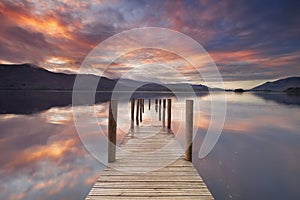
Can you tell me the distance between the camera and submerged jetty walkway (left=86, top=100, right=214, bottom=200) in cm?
388

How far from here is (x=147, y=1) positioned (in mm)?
19906

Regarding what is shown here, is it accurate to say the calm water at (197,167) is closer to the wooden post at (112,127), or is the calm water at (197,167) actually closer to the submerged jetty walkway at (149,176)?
the submerged jetty walkway at (149,176)

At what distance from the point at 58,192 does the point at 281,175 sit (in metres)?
8.12

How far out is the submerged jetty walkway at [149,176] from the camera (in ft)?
12.7

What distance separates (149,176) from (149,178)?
0.41ft

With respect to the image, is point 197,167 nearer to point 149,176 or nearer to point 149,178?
point 149,176

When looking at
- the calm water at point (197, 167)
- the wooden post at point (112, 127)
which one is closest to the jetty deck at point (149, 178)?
the wooden post at point (112, 127)

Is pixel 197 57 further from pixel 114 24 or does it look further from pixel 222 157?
pixel 222 157

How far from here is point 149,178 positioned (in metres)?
4.67

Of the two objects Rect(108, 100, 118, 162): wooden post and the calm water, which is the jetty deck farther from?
the calm water

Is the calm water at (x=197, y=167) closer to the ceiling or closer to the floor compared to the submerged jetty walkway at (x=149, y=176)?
closer to the floor

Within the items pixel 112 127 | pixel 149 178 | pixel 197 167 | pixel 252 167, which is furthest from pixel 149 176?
pixel 252 167

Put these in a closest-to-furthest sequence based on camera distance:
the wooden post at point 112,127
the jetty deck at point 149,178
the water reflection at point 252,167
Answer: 1. the jetty deck at point 149,178
2. the wooden post at point 112,127
3. the water reflection at point 252,167

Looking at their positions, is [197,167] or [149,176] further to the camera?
[197,167]
